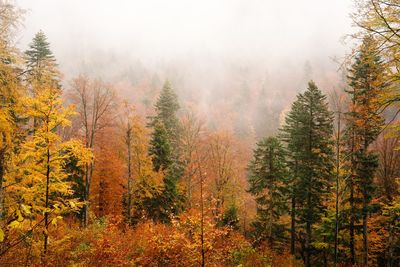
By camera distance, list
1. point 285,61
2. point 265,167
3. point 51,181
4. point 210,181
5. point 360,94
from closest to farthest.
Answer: point 51,181
point 360,94
point 265,167
point 210,181
point 285,61

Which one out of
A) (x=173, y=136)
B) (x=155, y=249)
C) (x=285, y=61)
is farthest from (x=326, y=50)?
(x=155, y=249)

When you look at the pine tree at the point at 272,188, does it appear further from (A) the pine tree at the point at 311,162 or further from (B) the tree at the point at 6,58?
(B) the tree at the point at 6,58

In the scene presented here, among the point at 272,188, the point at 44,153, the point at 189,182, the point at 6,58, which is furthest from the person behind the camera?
the point at 189,182

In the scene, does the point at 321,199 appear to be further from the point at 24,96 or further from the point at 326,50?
the point at 326,50

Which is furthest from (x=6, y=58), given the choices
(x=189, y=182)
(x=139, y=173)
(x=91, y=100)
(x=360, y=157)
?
(x=360, y=157)

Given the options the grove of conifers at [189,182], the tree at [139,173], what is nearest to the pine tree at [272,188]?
the grove of conifers at [189,182]

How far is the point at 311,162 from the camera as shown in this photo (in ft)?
77.1

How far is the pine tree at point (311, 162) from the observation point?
2303cm

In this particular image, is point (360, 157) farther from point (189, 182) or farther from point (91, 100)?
point (91, 100)

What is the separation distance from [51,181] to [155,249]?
18.0 ft

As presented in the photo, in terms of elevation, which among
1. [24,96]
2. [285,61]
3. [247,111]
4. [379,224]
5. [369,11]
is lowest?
[379,224]

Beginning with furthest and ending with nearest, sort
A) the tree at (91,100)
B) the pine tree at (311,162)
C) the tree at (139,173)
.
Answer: the tree at (139,173) < the pine tree at (311,162) < the tree at (91,100)

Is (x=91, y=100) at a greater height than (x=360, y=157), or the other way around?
(x=91, y=100)

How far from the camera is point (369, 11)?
6.89 meters
